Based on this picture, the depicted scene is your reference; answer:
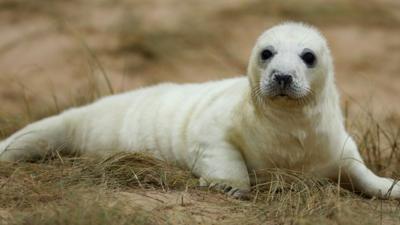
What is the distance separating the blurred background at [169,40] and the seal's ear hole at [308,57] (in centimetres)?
438

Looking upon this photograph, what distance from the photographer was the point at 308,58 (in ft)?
18.8

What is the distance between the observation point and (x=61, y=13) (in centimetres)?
1216

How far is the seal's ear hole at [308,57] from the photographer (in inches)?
225

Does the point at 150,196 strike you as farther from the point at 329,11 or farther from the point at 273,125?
the point at 329,11

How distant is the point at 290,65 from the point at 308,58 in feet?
0.70

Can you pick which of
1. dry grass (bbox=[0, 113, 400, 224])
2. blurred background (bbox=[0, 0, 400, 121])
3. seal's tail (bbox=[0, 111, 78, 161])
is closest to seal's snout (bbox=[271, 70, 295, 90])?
dry grass (bbox=[0, 113, 400, 224])

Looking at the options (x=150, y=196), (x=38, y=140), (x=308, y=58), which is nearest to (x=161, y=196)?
(x=150, y=196)

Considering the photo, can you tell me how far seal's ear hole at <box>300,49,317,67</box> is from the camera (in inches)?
225

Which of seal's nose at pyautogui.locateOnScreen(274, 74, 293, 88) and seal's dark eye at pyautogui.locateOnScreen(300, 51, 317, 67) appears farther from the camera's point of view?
seal's dark eye at pyautogui.locateOnScreen(300, 51, 317, 67)

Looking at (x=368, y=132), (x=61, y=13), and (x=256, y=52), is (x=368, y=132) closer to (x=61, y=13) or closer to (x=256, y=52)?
(x=256, y=52)

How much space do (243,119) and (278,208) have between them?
3.10ft

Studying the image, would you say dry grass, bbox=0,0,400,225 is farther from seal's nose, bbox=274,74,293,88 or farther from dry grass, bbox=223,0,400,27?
dry grass, bbox=223,0,400,27

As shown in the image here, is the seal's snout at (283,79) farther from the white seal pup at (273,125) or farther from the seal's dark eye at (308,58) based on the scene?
the seal's dark eye at (308,58)

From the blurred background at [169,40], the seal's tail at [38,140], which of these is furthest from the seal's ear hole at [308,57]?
the blurred background at [169,40]
